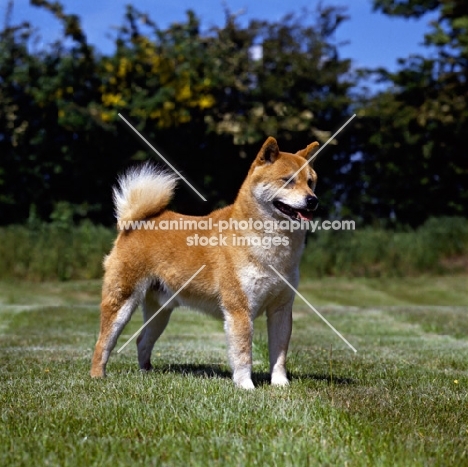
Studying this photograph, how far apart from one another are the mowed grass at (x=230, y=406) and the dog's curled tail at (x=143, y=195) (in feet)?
4.48

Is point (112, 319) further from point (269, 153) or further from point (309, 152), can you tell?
point (309, 152)

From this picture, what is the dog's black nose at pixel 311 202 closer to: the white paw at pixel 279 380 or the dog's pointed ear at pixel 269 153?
the dog's pointed ear at pixel 269 153

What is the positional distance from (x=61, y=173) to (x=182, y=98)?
376 cm

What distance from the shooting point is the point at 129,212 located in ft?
21.7

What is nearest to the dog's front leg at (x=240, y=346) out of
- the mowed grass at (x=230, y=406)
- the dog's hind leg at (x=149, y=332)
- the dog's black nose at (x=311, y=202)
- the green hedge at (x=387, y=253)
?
the mowed grass at (x=230, y=406)

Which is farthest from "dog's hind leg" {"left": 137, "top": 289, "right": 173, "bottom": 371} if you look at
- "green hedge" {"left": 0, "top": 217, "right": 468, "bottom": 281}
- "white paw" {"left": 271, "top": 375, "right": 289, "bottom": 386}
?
"green hedge" {"left": 0, "top": 217, "right": 468, "bottom": 281}

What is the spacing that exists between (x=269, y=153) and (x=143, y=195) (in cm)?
132

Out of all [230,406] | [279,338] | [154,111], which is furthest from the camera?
[154,111]

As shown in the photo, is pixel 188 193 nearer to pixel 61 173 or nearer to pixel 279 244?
pixel 61 173

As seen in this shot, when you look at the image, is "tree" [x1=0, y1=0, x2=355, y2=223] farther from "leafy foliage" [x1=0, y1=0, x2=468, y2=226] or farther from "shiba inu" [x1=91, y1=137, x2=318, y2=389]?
"shiba inu" [x1=91, y1=137, x2=318, y2=389]

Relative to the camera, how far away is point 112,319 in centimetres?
634

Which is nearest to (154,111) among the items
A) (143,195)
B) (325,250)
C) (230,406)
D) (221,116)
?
(221,116)

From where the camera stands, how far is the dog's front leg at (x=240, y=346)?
A: 225 inches

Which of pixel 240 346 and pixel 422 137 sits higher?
pixel 422 137
